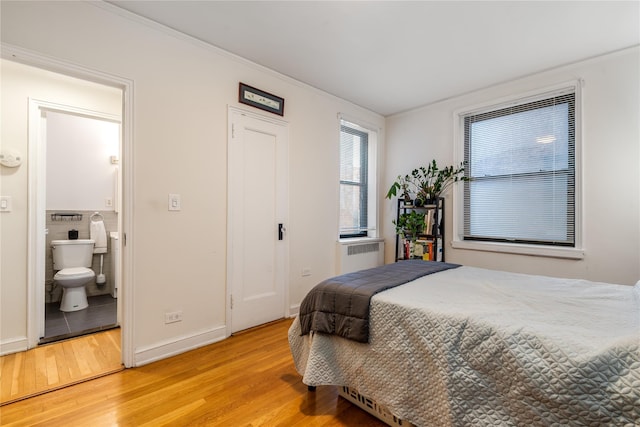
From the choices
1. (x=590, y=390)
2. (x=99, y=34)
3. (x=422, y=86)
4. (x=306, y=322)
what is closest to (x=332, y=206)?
(x=422, y=86)

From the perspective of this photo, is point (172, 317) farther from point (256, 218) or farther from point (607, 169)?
point (607, 169)

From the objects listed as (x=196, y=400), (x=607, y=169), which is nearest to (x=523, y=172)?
(x=607, y=169)

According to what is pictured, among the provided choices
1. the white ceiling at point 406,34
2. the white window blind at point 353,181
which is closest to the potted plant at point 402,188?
the white window blind at point 353,181

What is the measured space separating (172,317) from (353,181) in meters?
2.71

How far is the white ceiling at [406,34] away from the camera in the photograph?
206cm

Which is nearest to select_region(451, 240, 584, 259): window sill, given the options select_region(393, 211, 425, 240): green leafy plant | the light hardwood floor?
select_region(393, 211, 425, 240): green leafy plant

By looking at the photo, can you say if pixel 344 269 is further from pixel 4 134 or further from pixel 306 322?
pixel 4 134

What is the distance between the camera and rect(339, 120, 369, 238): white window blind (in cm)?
389

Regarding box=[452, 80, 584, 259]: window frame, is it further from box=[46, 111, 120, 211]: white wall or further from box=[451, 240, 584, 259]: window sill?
box=[46, 111, 120, 211]: white wall

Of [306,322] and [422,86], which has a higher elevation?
[422,86]

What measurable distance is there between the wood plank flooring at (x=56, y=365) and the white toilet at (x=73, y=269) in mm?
978

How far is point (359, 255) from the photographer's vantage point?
3.85 metres

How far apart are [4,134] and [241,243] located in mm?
2072

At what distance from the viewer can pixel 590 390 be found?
35.7 inches
